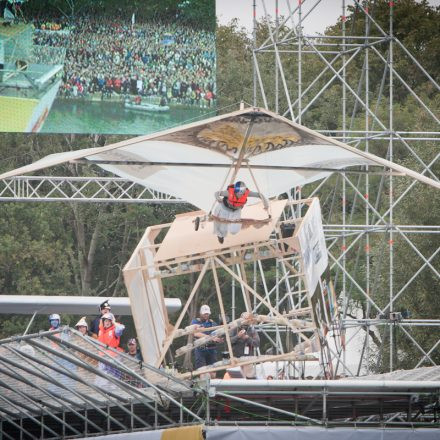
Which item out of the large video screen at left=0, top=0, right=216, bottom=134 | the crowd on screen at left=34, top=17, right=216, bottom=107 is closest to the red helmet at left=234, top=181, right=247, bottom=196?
the large video screen at left=0, top=0, right=216, bottom=134

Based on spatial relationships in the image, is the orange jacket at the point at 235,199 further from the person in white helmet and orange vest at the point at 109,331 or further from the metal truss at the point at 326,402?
the metal truss at the point at 326,402

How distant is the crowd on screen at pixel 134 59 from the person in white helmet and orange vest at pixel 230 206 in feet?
45.2

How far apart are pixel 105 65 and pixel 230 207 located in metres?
15.6

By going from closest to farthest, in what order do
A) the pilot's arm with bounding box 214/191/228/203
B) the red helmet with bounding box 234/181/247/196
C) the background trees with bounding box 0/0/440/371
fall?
the red helmet with bounding box 234/181/247/196
the pilot's arm with bounding box 214/191/228/203
the background trees with bounding box 0/0/440/371

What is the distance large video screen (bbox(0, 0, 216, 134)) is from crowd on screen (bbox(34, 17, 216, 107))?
0.07 feet

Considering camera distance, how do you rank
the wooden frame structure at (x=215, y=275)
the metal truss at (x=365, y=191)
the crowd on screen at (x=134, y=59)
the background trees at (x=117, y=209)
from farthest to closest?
the background trees at (x=117, y=209) → the crowd on screen at (x=134, y=59) → the metal truss at (x=365, y=191) → the wooden frame structure at (x=215, y=275)

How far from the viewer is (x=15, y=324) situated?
50625 millimetres

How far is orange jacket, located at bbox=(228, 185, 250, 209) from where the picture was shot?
2311cm

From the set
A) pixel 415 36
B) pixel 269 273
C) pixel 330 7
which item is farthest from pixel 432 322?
pixel 330 7

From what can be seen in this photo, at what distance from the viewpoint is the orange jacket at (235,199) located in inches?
910

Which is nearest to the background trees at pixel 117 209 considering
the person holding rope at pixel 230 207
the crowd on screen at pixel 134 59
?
the crowd on screen at pixel 134 59

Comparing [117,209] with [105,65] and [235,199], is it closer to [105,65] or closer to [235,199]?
[105,65]

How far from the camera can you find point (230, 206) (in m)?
23.2

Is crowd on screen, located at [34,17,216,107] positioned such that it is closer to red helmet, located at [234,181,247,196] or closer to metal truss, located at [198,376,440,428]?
red helmet, located at [234,181,247,196]
